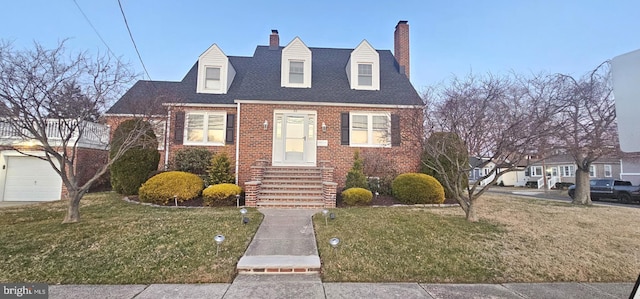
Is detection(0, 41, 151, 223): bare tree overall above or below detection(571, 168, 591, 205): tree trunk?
above

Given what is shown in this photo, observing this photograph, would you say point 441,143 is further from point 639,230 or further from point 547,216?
point 639,230

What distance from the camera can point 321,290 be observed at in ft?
11.4

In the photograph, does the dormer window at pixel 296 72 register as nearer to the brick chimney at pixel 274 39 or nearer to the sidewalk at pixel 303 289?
the brick chimney at pixel 274 39

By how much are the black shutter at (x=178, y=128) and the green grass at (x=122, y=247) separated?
4719mm

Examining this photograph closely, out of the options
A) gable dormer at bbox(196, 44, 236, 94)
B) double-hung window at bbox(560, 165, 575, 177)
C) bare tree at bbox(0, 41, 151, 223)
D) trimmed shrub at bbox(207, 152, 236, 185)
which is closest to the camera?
bare tree at bbox(0, 41, 151, 223)

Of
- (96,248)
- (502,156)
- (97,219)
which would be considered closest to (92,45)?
(97,219)

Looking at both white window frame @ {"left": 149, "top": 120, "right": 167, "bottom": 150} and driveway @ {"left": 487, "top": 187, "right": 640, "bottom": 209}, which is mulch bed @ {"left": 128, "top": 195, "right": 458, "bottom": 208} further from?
driveway @ {"left": 487, "top": 187, "right": 640, "bottom": 209}

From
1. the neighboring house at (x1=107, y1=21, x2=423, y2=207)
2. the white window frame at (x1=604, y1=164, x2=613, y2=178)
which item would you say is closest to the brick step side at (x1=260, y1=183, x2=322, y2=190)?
the neighboring house at (x1=107, y1=21, x2=423, y2=207)

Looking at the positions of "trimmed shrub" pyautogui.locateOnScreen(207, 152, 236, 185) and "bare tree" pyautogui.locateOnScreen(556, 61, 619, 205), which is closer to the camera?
"bare tree" pyautogui.locateOnScreen(556, 61, 619, 205)

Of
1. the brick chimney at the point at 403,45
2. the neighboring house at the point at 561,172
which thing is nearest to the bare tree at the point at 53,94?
the brick chimney at the point at 403,45

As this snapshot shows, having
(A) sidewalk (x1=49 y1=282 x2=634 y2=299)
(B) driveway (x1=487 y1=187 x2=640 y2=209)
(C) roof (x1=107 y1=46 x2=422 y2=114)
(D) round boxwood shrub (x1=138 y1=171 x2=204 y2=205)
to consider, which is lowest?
(B) driveway (x1=487 y1=187 x2=640 y2=209)

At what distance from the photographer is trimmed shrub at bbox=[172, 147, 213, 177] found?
35.2 ft

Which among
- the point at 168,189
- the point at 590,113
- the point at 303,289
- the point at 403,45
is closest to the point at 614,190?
the point at 590,113

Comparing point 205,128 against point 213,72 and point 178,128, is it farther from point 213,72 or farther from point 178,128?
point 213,72
